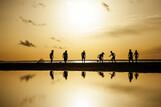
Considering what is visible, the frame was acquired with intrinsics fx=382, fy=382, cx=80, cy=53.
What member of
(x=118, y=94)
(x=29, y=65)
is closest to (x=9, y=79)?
(x=29, y=65)

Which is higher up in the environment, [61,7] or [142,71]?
[61,7]

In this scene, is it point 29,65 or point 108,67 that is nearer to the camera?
point 108,67

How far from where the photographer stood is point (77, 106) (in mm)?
14469

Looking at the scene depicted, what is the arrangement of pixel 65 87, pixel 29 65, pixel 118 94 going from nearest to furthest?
pixel 118 94, pixel 65 87, pixel 29 65

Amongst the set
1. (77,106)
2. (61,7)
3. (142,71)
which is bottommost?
(77,106)

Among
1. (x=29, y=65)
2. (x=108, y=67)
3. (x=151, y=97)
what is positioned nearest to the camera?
(x=151, y=97)

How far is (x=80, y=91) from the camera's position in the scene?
16688 mm

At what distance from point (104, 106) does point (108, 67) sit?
20.7 ft

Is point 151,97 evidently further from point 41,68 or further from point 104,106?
point 41,68

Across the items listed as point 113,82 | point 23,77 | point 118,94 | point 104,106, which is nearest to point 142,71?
point 113,82

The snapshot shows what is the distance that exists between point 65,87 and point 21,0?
30.0 ft

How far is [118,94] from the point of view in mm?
16203

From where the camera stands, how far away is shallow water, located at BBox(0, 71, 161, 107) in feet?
48.2

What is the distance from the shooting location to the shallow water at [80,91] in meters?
14.7
